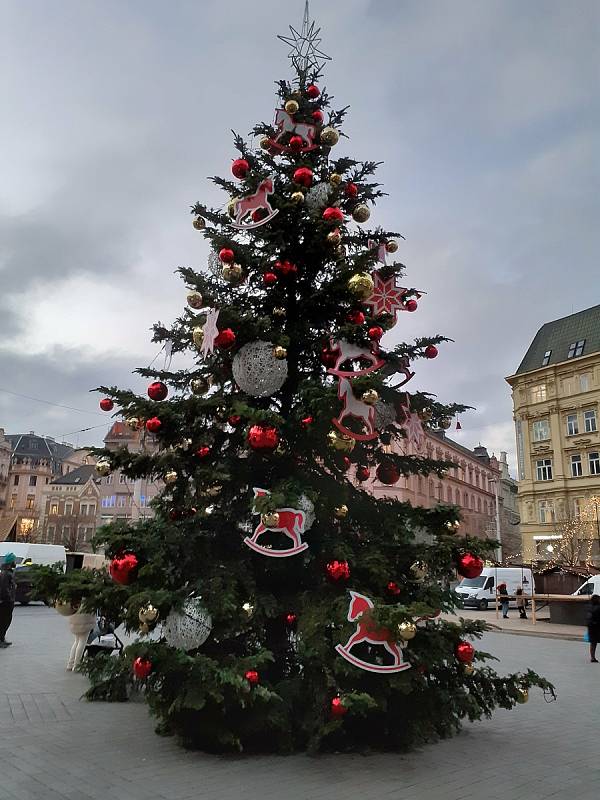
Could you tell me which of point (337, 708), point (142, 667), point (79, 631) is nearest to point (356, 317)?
point (337, 708)

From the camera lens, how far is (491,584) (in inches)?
1480

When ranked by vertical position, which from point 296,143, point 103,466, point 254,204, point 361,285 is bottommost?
point 103,466

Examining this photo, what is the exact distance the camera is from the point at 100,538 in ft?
21.3

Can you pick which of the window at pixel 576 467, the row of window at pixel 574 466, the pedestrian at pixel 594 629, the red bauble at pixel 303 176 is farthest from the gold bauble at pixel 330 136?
the window at pixel 576 467

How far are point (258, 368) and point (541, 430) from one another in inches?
1968

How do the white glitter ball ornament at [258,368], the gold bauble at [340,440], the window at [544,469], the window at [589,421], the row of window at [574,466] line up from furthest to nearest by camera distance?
1. the window at [544,469]
2. the window at [589,421]
3. the row of window at [574,466]
4. the white glitter ball ornament at [258,368]
5. the gold bauble at [340,440]

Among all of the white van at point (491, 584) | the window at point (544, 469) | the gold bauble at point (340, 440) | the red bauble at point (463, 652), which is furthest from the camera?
the window at point (544, 469)

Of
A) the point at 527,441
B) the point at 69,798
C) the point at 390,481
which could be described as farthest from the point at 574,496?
the point at 69,798

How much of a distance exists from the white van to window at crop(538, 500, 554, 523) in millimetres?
11924

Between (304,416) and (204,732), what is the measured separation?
11.1ft

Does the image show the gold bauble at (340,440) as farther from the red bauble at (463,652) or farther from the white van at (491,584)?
the white van at (491,584)

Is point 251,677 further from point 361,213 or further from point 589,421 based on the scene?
point 589,421

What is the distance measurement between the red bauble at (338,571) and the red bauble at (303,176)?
4.81 metres

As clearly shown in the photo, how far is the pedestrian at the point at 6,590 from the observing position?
520 inches
